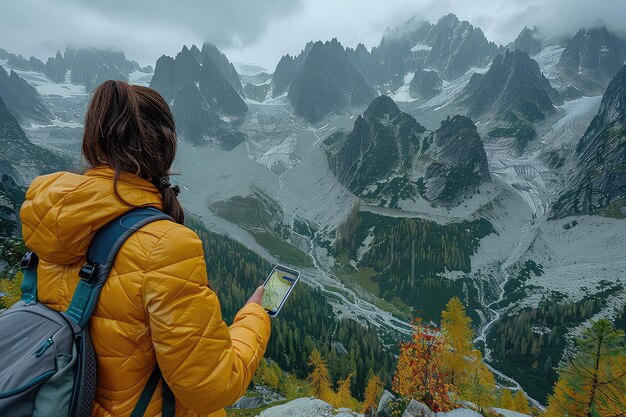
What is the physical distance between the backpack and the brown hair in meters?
0.51

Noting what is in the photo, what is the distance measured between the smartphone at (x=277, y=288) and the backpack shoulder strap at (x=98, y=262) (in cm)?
247

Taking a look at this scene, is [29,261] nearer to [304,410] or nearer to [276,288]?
[276,288]

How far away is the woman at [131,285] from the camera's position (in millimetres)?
2762

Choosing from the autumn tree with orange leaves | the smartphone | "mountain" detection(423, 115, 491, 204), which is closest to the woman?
the smartphone

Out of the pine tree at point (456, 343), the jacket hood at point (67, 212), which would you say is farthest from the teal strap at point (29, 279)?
the pine tree at point (456, 343)

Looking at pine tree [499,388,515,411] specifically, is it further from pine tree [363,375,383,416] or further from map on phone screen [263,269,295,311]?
map on phone screen [263,269,295,311]

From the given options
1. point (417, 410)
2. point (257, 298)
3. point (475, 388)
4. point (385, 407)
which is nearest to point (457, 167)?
point (475, 388)

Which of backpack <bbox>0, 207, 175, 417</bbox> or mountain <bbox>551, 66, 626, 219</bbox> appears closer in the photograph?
backpack <bbox>0, 207, 175, 417</bbox>

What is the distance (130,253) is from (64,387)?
1.02 meters

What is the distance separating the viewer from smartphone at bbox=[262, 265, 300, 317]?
4922mm

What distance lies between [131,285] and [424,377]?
72.4ft

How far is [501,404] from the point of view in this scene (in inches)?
1430

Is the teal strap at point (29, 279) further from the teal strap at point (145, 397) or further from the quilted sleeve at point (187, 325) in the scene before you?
the teal strap at point (145, 397)

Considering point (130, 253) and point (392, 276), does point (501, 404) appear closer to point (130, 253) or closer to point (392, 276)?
point (130, 253)
